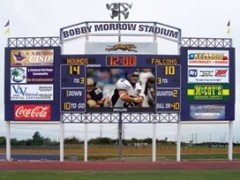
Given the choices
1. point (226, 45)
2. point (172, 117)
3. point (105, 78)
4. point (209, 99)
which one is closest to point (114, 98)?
point (105, 78)

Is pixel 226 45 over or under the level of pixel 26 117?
over

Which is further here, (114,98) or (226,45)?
(226,45)

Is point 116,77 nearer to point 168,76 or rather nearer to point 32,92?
point 168,76

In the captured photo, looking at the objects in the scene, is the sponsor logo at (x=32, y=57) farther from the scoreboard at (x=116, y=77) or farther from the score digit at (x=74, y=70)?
the score digit at (x=74, y=70)

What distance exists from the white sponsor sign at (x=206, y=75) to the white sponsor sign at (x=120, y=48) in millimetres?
2944

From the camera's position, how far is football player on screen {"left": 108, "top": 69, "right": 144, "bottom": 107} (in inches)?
1334

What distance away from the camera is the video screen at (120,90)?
Answer: 3391 cm

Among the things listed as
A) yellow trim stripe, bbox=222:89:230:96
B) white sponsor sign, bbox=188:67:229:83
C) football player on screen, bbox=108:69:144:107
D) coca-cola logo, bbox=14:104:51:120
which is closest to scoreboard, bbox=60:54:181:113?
football player on screen, bbox=108:69:144:107

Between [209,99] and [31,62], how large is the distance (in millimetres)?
12389

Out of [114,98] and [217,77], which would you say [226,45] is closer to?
[217,77]

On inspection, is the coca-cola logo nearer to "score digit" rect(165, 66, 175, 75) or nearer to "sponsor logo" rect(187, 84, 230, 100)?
"score digit" rect(165, 66, 175, 75)

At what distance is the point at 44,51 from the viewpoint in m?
35.4

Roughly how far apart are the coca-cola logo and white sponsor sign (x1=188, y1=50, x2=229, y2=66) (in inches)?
405

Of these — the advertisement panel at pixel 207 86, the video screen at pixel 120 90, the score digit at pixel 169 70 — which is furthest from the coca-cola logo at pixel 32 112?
the advertisement panel at pixel 207 86
